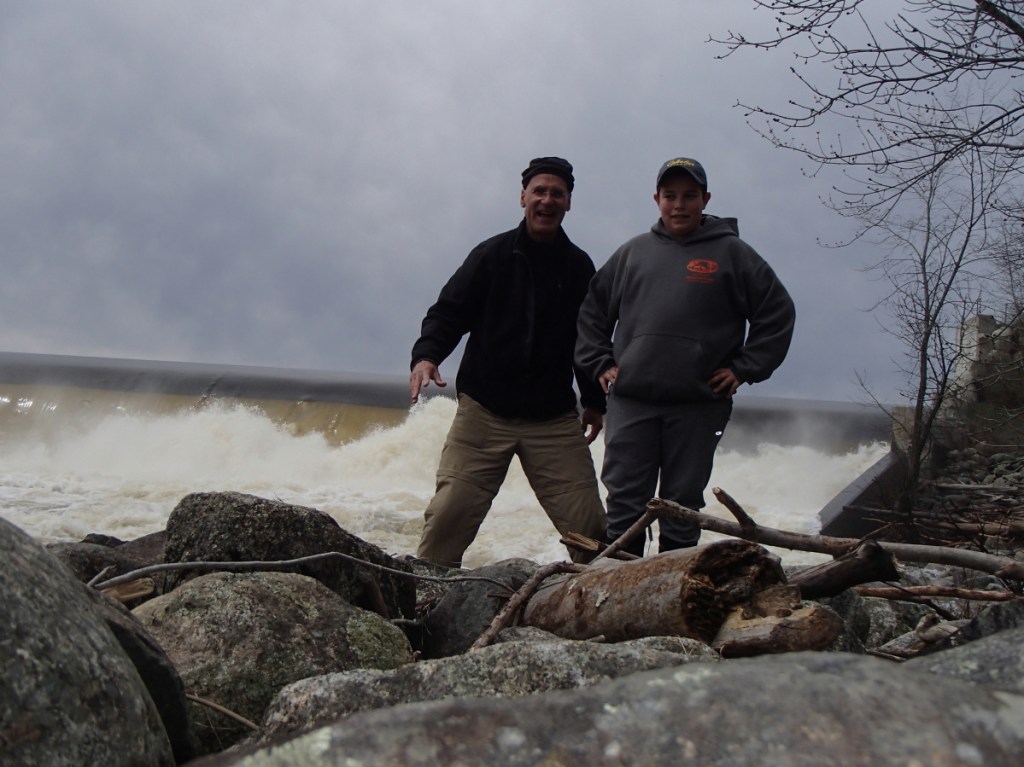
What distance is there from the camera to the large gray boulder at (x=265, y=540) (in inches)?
133

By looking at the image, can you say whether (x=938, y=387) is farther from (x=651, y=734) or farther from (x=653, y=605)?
(x=651, y=734)

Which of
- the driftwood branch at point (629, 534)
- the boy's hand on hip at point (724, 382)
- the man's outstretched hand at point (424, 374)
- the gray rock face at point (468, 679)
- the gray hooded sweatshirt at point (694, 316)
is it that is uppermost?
the gray hooded sweatshirt at point (694, 316)

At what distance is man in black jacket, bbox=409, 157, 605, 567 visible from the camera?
485cm

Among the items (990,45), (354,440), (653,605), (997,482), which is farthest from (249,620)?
(354,440)

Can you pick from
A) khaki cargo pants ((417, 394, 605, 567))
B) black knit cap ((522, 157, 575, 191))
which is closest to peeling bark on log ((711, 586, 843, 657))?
khaki cargo pants ((417, 394, 605, 567))

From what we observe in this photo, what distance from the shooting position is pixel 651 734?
104cm

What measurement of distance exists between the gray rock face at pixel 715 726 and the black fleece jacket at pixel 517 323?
3708 millimetres

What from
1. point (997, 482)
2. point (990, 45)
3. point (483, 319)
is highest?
point (990, 45)

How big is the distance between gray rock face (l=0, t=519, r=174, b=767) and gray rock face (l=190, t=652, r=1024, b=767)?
32 centimetres

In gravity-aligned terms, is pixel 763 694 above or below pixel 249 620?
above

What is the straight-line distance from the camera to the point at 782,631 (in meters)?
2.31

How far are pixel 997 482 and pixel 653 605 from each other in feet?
32.6

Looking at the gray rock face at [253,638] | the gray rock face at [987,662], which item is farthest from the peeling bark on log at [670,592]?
the gray rock face at [987,662]

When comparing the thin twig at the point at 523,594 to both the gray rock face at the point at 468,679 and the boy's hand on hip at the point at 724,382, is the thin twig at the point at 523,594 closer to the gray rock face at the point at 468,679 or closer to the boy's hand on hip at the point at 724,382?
the gray rock face at the point at 468,679
